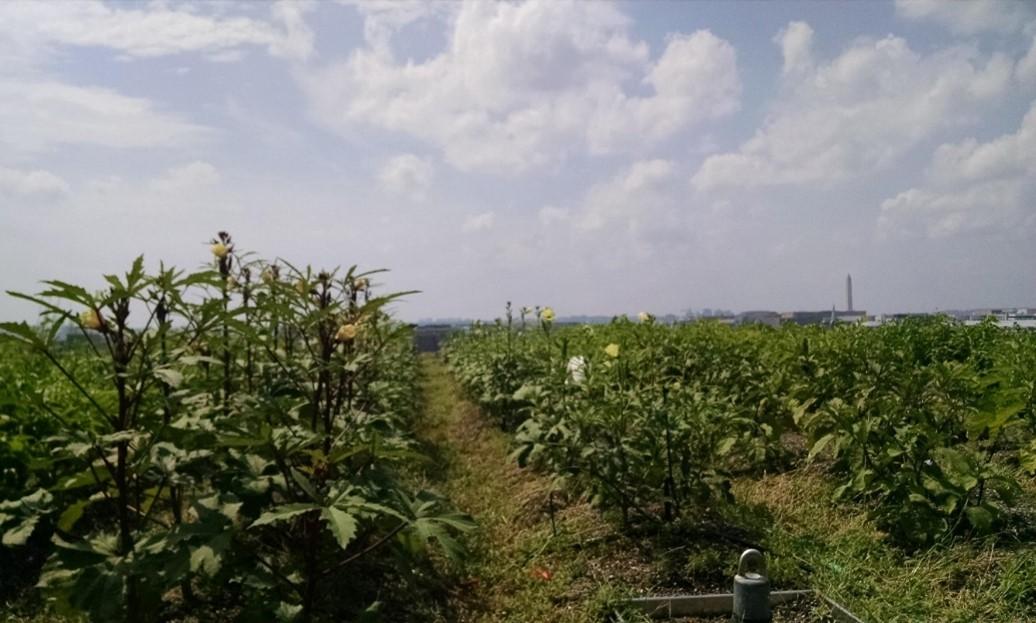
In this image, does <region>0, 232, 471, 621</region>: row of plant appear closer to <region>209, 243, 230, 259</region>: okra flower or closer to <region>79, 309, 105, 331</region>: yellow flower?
<region>79, 309, 105, 331</region>: yellow flower

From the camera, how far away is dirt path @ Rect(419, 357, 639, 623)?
3.27 meters

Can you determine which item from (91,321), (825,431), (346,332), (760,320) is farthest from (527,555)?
(760,320)

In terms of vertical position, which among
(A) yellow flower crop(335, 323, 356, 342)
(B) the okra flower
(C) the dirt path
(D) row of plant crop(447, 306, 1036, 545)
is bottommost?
(C) the dirt path

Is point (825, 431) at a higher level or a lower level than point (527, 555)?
higher

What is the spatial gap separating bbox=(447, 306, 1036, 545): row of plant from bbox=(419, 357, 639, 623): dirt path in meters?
0.25

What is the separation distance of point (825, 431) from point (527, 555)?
1.88 m

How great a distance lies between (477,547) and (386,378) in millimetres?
2836

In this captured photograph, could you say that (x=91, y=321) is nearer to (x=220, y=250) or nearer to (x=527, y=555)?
(x=220, y=250)

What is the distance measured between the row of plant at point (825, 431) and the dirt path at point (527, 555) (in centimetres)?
25

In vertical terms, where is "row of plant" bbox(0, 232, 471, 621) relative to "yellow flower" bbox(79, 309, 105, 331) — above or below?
below

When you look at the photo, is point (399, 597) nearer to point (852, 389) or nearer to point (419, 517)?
point (419, 517)

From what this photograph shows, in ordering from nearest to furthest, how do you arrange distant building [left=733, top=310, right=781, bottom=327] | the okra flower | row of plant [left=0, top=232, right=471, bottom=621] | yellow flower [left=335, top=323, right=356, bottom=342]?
row of plant [left=0, top=232, right=471, bottom=621], yellow flower [left=335, top=323, right=356, bottom=342], the okra flower, distant building [left=733, top=310, right=781, bottom=327]

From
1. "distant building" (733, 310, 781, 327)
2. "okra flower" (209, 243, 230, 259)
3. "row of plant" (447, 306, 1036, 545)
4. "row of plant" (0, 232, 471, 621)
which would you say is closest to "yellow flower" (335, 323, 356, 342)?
"row of plant" (0, 232, 471, 621)

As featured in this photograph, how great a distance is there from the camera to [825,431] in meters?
4.44
